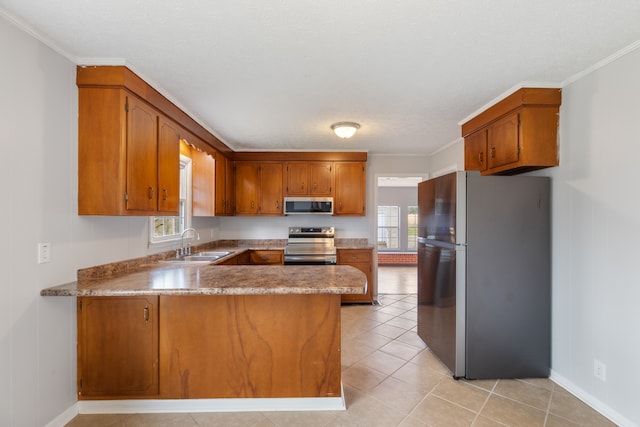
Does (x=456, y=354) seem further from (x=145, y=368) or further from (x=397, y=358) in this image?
(x=145, y=368)

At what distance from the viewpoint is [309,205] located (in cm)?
452

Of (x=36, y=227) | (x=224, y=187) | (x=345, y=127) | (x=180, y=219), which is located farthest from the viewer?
(x=224, y=187)

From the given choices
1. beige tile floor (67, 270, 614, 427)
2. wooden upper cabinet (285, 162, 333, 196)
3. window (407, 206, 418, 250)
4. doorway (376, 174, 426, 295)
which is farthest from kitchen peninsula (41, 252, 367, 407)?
window (407, 206, 418, 250)

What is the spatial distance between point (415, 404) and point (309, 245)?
2.84 meters

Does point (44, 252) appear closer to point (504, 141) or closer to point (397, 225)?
point (504, 141)

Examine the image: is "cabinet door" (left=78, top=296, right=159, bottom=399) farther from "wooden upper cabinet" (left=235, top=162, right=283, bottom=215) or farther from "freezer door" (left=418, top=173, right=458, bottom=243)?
"wooden upper cabinet" (left=235, top=162, right=283, bottom=215)

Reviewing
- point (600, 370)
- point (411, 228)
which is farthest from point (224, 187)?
point (411, 228)

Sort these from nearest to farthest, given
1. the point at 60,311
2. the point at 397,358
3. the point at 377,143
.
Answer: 1. the point at 60,311
2. the point at 397,358
3. the point at 377,143

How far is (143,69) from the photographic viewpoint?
2.07 meters

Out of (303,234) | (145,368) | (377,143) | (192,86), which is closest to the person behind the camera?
(145,368)

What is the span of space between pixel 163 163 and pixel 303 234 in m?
2.64

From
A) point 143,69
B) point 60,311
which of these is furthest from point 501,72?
point 60,311

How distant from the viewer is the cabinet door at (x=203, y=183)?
3.84 metres

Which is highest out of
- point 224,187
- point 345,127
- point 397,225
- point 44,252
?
point 345,127
